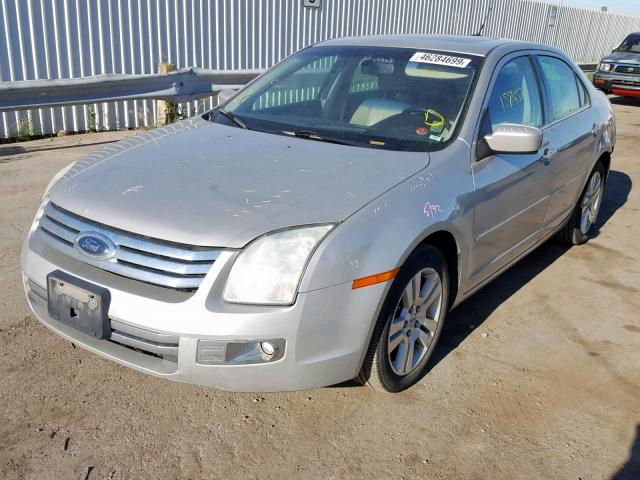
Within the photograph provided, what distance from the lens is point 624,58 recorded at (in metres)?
16.7

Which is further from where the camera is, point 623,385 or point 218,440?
point 623,385

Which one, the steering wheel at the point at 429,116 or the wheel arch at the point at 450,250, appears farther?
the steering wheel at the point at 429,116

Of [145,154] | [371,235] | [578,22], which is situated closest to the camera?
[371,235]

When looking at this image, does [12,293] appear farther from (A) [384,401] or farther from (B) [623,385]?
(B) [623,385]

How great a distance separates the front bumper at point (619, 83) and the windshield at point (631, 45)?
113 centimetres

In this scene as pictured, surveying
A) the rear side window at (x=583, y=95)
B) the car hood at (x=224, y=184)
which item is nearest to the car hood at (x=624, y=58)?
the rear side window at (x=583, y=95)

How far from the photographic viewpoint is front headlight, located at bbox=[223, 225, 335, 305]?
261 centimetres

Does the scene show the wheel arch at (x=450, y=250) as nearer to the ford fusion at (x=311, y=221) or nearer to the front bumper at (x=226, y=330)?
the ford fusion at (x=311, y=221)

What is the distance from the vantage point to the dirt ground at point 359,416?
2.74 metres

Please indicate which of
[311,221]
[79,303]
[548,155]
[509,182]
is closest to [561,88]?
[548,155]

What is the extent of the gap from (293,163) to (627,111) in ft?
48.6

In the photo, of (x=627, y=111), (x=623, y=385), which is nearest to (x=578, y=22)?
(x=627, y=111)

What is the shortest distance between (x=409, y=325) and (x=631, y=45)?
17.3 meters

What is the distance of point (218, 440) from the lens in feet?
9.40
